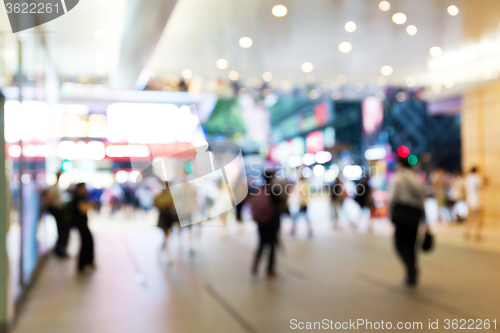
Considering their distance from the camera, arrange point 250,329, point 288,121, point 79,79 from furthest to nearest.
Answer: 1. point 288,121
2. point 79,79
3. point 250,329

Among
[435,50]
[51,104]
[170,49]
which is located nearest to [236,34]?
[170,49]

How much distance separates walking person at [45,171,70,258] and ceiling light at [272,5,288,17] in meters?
4.94

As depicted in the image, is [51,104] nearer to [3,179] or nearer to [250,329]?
[3,179]

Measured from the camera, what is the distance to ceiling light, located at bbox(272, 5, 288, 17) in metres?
5.91

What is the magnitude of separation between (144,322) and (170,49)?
16.8 ft

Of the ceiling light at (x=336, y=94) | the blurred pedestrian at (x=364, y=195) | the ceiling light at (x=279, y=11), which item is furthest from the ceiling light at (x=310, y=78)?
the ceiling light at (x=279, y=11)

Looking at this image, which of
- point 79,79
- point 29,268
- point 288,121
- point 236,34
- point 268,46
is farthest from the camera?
point 288,121

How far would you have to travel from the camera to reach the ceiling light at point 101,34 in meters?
6.93

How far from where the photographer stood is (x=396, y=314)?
14.6 ft

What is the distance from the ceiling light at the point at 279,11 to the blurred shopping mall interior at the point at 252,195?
43mm

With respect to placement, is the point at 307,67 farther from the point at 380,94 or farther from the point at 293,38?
the point at 380,94

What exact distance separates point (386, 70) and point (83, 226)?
7127mm

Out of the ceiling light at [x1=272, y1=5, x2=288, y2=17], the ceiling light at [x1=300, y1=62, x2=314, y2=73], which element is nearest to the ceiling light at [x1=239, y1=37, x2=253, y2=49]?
the ceiling light at [x1=272, y1=5, x2=288, y2=17]

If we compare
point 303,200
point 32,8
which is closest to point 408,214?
point 32,8
